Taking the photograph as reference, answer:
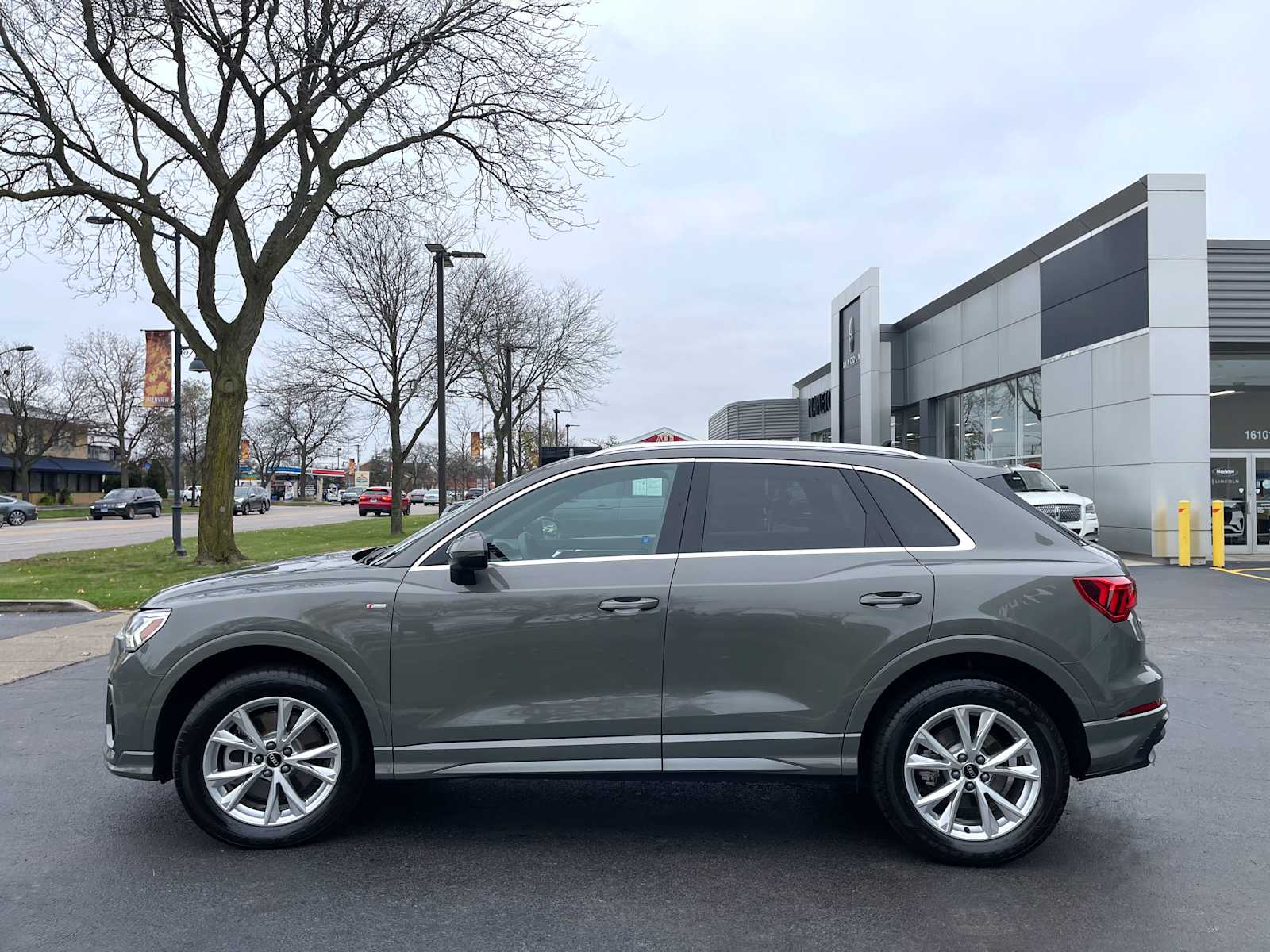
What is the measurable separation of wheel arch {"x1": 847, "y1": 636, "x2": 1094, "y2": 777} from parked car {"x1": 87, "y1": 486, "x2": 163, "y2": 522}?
47.4 m

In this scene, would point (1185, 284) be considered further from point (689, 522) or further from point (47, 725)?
point (47, 725)

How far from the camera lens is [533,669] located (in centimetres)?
376

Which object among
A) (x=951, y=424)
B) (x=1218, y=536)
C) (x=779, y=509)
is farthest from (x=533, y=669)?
(x=951, y=424)

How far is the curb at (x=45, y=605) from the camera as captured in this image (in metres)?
11.7

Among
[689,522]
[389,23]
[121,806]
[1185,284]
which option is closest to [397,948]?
[689,522]

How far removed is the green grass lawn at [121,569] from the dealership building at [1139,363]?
9.78 m

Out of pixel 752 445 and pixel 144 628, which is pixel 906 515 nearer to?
pixel 752 445

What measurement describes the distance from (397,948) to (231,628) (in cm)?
151

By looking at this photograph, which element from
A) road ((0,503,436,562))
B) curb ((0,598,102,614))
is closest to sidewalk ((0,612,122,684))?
curb ((0,598,102,614))

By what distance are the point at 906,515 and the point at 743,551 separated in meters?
0.72

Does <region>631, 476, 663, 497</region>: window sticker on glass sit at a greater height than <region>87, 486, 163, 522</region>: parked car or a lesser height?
greater

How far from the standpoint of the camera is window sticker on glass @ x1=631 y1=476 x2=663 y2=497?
4.05 metres

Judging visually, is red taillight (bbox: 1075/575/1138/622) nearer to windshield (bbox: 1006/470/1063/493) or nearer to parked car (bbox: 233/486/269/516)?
windshield (bbox: 1006/470/1063/493)

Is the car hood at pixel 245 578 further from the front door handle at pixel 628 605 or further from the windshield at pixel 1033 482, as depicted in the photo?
the windshield at pixel 1033 482
